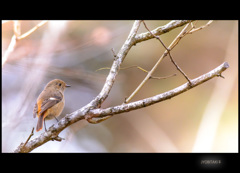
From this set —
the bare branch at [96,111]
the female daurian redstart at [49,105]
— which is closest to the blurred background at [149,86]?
the female daurian redstart at [49,105]

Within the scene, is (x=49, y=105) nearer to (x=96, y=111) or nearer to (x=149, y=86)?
(x=96, y=111)

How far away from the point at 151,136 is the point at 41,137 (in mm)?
4137

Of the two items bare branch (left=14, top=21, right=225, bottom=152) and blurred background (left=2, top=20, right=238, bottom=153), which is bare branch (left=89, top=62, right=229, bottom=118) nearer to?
bare branch (left=14, top=21, right=225, bottom=152)

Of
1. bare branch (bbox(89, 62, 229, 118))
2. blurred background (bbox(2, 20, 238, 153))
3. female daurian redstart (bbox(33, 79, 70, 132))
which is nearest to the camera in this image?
bare branch (bbox(89, 62, 229, 118))

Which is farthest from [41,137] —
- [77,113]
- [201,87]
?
[201,87]

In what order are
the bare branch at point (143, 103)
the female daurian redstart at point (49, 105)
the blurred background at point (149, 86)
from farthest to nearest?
1. the blurred background at point (149, 86)
2. the female daurian redstart at point (49, 105)
3. the bare branch at point (143, 103)

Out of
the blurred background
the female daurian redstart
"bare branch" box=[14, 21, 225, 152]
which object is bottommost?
"bare branch" box=[14, 21, 225, 152]

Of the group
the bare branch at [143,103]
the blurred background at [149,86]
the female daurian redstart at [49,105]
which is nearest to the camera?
the bare branch at [143,103]

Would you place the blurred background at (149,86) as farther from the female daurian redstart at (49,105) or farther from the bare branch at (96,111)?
the bare branch at (96,111)

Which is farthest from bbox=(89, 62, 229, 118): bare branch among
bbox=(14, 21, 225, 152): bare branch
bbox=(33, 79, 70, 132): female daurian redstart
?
bbox=(33, 79, 70, 132): female daurian redstart

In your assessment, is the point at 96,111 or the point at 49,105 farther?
the point at 49,105

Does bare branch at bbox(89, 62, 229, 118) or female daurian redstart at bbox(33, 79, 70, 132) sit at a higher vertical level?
female daurian redstart at bbox(33, 79, 70, 132)

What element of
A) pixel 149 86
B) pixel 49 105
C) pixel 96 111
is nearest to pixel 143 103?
pixel 96 111
